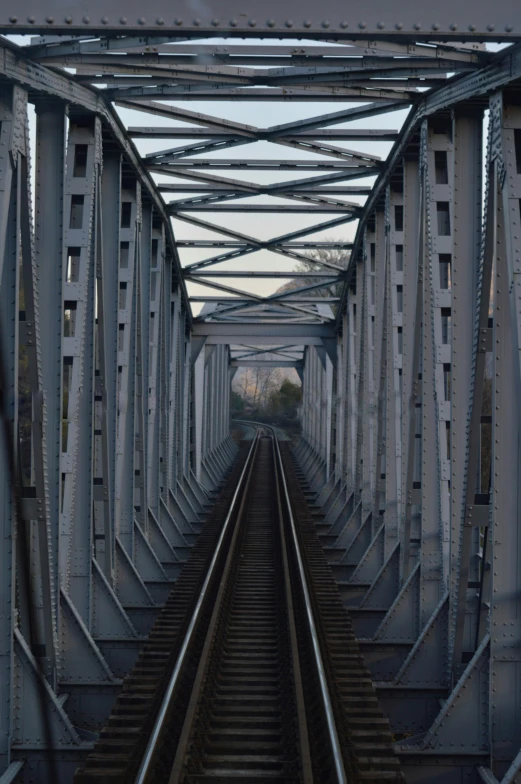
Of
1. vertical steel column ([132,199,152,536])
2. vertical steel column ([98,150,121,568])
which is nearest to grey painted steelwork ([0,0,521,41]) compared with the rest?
vertical steel column ([98,150,121,568])

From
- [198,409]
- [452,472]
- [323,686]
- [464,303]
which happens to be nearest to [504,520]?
[452,472]

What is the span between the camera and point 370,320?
17922 mm

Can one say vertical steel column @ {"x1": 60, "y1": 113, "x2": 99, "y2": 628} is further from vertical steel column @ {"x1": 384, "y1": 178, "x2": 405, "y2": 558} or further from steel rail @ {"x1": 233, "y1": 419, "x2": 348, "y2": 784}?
vertical steel column @ {"x1": 384, "y1": 178, "x2": 405, "y2": 558}

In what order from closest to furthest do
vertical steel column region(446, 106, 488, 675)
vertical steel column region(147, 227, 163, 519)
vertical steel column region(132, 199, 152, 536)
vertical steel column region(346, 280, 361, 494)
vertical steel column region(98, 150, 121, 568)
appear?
vertical steel column region(446, 106, 488, 675)
vertical steel column region(98, 150, 121, 568)
vertical steel column region(132, 199, 152, 536)
vertical steel column region(147, 227, 163, 519)
vertical steel column region(346, 280, 361, 494)

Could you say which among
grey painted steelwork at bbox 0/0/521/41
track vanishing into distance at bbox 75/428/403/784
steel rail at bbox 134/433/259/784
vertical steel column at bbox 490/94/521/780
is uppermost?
grey painted steelwork at bbox 0/0/521/41

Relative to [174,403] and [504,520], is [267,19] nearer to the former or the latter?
[504,520]

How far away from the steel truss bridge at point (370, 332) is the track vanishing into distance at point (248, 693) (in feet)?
1.96

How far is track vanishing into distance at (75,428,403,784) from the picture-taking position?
688 centimetres

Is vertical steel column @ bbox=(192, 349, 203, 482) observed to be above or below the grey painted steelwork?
below

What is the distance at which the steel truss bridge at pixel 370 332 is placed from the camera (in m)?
7.42

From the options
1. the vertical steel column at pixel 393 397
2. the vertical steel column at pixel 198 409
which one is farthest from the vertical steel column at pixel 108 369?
→ the vertical steel column at pixel 198 409

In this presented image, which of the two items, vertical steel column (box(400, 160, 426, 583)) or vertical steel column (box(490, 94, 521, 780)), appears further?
vertical steel column (box(400, 160, 426, 583))

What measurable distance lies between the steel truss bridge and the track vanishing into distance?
0.60 metres

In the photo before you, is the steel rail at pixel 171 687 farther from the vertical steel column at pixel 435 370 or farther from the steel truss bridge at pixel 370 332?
the vertical steel column at pixel 435 370
